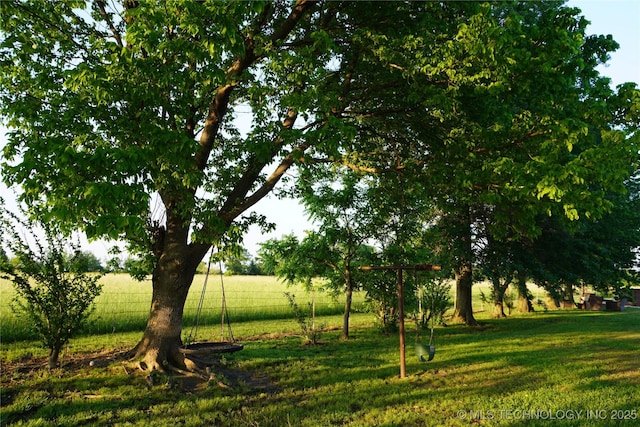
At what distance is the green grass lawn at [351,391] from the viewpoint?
6066 mm

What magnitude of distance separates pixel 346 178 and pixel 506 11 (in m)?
10.3

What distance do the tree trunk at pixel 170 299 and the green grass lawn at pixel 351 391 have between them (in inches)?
24.7

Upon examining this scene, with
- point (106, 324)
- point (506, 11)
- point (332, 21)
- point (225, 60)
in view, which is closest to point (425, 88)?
point (332, 21)

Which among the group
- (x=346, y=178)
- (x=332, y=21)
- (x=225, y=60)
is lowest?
(x=346, y=178)

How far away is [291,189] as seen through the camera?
1290 cm

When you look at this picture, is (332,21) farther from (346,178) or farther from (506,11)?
(506,11)

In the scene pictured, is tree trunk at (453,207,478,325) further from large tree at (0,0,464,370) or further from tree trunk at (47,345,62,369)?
tree trunk at (47,345,62,369)

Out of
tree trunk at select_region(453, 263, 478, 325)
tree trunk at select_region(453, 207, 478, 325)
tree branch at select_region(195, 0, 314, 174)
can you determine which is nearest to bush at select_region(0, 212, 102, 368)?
tree branch at select_region(195, 0, 314, 174)

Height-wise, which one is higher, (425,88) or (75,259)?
(425,88)

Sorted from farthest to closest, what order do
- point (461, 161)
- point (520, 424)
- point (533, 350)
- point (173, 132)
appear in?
point (533, 350) < point (461, 161) < point (173, 132) < point (520, 424)

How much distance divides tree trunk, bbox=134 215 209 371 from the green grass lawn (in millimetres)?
627

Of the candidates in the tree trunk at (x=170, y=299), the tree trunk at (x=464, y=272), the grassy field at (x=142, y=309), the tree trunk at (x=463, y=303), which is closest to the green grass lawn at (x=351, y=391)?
the tree trunk at (x=170, y=299)

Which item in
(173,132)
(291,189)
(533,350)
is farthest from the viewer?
(291,189)

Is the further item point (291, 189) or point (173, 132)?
point (291, 189)
